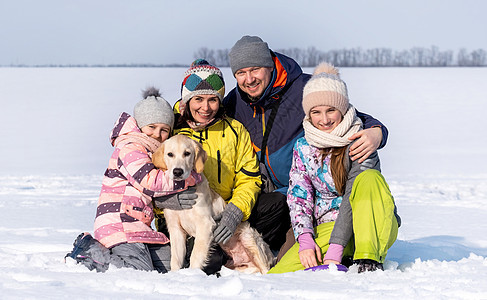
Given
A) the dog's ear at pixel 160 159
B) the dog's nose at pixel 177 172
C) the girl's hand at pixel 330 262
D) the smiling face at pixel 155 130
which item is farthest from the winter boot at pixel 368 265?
the smiling face at pixel 155 130

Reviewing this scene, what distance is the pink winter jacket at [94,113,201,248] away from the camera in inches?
143

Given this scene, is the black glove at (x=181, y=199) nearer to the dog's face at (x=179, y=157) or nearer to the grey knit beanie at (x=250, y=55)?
the dog's face at (x=179, y=157)

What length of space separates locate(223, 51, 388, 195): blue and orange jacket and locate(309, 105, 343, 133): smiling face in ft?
1.73

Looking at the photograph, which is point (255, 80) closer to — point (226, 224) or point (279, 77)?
point (279, 77)

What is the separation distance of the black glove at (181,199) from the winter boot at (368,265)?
1179 millimetres

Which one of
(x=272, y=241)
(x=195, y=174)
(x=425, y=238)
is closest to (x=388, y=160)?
(x=425, y=238)

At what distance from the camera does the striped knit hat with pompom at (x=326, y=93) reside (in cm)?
372

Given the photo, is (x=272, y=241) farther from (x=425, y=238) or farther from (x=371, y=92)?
(x=371, y=92)

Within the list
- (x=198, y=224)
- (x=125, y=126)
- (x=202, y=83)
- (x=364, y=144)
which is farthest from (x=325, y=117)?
(x=125, y=126)

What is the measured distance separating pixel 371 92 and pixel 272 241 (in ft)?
71.7

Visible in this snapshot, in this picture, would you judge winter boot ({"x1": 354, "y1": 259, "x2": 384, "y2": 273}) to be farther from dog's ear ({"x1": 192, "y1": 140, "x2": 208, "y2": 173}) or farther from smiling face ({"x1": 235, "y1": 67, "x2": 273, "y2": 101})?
smiling face ({"x1": 235, "y1": 67, "x2": 273, "y2": 101})

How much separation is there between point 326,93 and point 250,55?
79 centimetres

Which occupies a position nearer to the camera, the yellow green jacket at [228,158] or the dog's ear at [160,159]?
the dog's ear at [160,159]

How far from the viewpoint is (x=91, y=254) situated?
11.7ft
